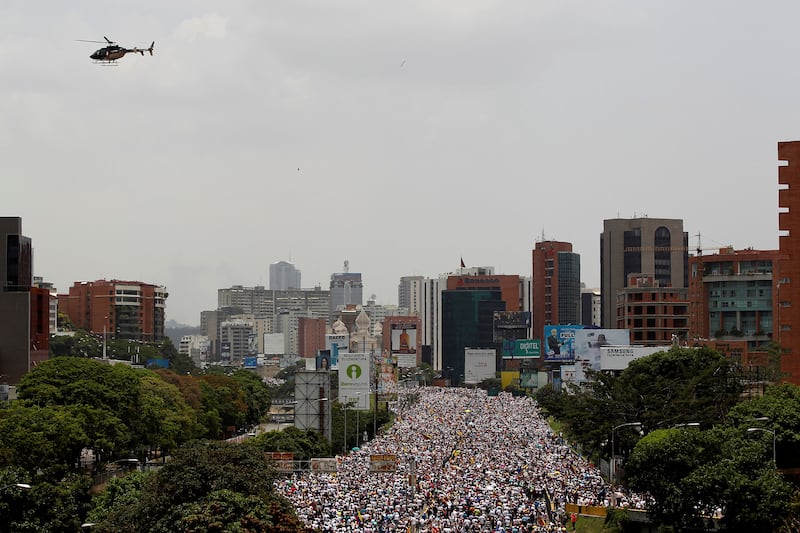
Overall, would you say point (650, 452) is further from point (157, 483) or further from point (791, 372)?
point (791, 372)

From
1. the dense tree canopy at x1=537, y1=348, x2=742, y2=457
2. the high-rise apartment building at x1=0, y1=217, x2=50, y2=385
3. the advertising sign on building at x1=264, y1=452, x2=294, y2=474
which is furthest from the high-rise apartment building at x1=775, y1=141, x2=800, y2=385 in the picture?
the high-rise apartment building at x1=0, y1=217, x2=50, y2=385

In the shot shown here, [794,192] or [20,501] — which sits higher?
[794,192]

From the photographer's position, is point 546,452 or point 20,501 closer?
point 20,501

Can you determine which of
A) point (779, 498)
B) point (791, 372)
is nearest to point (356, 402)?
point (791, 372)

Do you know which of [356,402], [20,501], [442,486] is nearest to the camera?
[20,501]

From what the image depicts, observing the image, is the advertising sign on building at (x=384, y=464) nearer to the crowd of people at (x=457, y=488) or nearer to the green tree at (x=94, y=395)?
the crowd of people at (x=457, y=488)

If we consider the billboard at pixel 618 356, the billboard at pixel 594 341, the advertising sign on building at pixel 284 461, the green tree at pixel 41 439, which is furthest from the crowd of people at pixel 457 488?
the billboard at pixel 594 341
